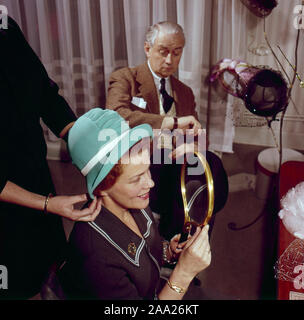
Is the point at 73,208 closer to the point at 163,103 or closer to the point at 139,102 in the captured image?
the point at 139,102

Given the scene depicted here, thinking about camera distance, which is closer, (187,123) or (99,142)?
(99,142)

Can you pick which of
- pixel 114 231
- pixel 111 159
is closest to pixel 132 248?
pixel 114 231

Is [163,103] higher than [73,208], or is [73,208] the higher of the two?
[163,103]

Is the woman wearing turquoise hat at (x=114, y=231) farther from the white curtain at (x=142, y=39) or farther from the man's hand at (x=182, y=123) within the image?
the white curtain at (x=142, y=39)

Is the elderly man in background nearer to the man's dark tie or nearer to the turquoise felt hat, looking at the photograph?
the man's dark tie

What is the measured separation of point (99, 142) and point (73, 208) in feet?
1.04

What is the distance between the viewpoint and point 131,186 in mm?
1130

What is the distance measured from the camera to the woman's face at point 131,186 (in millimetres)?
1100

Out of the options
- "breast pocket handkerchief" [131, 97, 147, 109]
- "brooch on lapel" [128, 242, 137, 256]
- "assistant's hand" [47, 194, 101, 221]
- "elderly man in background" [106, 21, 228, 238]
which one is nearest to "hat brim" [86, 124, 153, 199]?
"assistant's hand" [47, 194, 101, 221]

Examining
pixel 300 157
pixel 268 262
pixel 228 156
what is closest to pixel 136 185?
pixel 268 262

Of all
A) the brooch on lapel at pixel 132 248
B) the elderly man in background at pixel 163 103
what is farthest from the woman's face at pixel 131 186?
the elderly man in background at pixel 163 103

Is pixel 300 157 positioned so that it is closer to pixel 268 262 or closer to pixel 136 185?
pixel 268 262

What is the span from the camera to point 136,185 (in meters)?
1.14

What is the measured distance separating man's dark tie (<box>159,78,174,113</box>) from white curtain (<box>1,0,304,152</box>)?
659 mm
